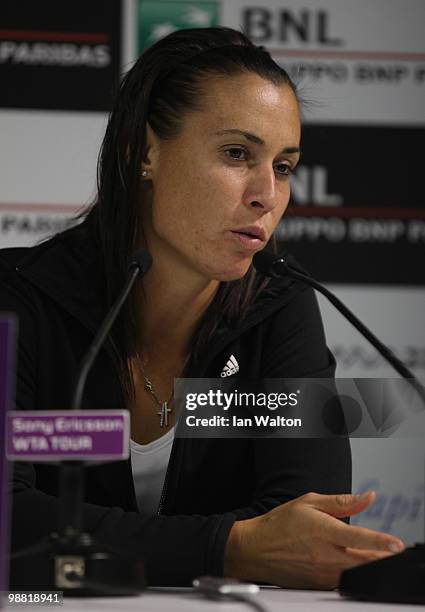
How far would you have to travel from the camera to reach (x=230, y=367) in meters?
1.53

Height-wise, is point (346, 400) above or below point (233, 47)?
below

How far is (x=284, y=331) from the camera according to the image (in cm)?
160

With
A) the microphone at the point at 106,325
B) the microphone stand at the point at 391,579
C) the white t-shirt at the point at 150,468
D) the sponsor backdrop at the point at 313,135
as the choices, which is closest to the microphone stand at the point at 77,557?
the microphone at the point at 106,325

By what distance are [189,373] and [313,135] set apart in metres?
1.21

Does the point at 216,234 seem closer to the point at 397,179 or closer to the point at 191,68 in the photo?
the point at 191,68

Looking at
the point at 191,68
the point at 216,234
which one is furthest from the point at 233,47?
the point at 216,234

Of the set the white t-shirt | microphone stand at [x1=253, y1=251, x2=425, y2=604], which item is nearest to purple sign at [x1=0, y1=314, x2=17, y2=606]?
microphone stand at [x1=253, y1=251, x2=425, y2=604]

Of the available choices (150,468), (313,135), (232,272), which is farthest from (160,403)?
(313,135)

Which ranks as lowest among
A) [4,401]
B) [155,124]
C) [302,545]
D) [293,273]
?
[302,545]

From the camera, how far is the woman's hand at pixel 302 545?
1.15 m

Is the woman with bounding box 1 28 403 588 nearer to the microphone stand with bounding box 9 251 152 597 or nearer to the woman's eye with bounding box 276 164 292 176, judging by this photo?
the woman's eye with bounding box 276 164 292 176

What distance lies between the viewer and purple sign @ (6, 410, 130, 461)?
864mm

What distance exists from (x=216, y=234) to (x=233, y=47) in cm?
32

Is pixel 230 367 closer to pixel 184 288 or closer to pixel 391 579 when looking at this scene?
pixel 184 288
